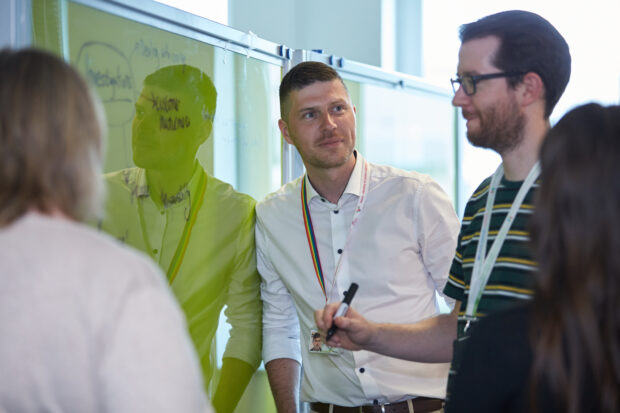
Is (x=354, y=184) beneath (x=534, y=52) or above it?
beneath

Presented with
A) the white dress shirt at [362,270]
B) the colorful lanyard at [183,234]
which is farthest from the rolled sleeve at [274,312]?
the colorful lanyard at [183,234]

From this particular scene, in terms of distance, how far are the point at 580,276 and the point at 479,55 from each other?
3.21 ft

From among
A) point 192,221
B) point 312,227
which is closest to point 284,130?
point 312,227

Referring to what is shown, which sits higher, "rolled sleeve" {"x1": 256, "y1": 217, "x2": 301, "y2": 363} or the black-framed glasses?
the black-framed glasses

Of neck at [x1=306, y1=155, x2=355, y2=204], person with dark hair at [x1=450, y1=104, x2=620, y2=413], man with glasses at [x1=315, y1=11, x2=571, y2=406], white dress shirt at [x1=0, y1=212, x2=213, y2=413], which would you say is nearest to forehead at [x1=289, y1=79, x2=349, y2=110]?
neck at [x1=306, y1=155, x2=355, y2=204]

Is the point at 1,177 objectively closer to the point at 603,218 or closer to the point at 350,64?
the point at 603,218

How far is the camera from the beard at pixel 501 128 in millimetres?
1717

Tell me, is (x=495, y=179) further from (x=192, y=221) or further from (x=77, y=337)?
(x=77, y=337)

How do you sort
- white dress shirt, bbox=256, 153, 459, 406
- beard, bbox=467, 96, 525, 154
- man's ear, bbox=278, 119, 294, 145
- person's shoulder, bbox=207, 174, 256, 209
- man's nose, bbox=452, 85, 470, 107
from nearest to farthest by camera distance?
beard, bbox=467, 96, 525, 154
man's nose, bbox=452, 85, 470, 107
person's shoulder, bbox=207, 174, 256, 209
white dress shirt, bbox=256, 153, 459, 406
man's ear, bbox=278, 119, 294, 145

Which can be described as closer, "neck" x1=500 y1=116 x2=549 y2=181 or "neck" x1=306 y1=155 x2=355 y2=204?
"neck" x1=500 y1=116 x2=549 y2=181

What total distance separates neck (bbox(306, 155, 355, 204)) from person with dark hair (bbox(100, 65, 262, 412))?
26 centimetres

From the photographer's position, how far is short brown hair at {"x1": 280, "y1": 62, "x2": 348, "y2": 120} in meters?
2.46

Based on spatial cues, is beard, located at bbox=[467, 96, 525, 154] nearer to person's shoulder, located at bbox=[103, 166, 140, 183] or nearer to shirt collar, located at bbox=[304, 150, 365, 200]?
shirt collar, located at bbox=[304, 150, 365, 200]

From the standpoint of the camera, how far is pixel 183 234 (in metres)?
2.02
